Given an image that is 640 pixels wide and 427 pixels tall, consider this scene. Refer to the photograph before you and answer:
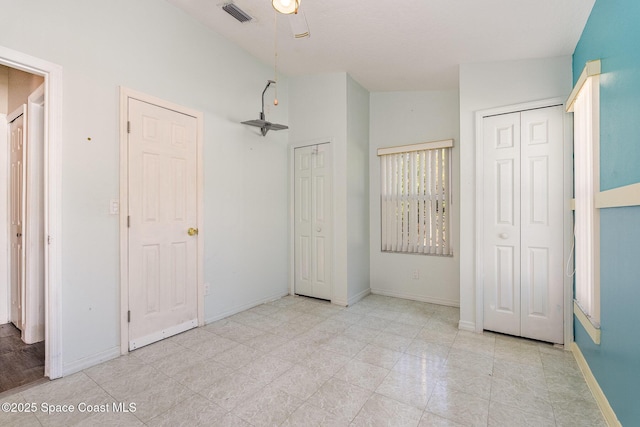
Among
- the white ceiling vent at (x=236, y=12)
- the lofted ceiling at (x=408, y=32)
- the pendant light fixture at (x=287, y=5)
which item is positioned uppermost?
the white ceiling vent at (x=236, y=12)

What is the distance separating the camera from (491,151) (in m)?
2.87

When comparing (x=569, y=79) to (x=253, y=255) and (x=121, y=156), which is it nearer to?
(x=253, y=255)

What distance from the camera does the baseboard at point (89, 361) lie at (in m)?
2.13

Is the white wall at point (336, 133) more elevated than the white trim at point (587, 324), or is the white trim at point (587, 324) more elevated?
the white wall at point (336, 133)

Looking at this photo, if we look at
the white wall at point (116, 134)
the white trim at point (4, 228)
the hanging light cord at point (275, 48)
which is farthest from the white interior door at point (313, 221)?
the white trim at point (4, 228)

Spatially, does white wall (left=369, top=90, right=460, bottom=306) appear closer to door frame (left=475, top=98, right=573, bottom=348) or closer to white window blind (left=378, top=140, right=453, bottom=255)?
white window blind (left=378, top=140, right=453, bottom=255)

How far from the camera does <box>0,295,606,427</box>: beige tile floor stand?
1713 millimetres

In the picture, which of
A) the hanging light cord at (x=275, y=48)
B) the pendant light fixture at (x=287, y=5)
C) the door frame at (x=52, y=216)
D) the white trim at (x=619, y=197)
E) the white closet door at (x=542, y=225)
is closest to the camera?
the white trim at (x=619, y=197)

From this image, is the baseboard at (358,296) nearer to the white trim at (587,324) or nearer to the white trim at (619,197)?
the white trim at (587,324)

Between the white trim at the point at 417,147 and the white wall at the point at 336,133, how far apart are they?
0.75 metres

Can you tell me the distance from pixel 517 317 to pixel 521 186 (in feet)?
4.05

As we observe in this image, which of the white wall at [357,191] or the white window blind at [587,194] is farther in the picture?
the white wall at [357,191]

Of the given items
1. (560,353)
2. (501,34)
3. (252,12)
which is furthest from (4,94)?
(560,353)

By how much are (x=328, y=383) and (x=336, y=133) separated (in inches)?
110
